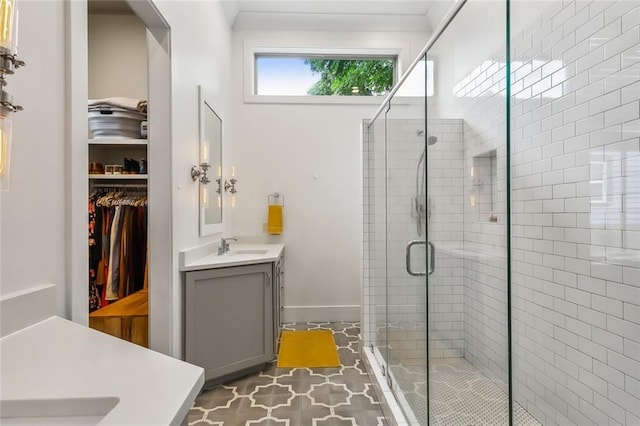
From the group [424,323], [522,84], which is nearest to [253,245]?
[424,323]

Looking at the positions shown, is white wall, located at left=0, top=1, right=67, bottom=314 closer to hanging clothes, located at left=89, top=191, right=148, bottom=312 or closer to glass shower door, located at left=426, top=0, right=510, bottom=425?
hanging clothes, located at left=89, top=191, right=148, bottom=312

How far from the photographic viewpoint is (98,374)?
0.73m

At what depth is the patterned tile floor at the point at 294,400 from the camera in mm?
1951

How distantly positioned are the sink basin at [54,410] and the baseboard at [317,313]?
3156 millimetres

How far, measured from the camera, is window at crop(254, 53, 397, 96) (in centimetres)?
385

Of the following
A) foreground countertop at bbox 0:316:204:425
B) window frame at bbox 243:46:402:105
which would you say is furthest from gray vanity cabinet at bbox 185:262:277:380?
window frame at bbox 243:46:402:105

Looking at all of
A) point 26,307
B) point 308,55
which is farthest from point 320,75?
point 26,307

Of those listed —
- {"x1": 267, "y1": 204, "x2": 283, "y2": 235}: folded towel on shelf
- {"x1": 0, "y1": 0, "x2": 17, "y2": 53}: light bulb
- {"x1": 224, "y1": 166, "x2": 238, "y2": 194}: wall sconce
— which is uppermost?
{"x1": 0, "y1": 0, "x2": 17, "y2": 53}: light bulb

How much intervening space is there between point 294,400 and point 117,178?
196 centimetres

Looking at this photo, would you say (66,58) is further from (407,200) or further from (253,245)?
(253,245)

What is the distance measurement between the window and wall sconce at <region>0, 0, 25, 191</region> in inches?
127

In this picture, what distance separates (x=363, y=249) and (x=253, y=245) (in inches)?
53.9

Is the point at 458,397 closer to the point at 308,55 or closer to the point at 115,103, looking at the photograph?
the point at 115,103

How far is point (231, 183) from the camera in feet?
11.1
